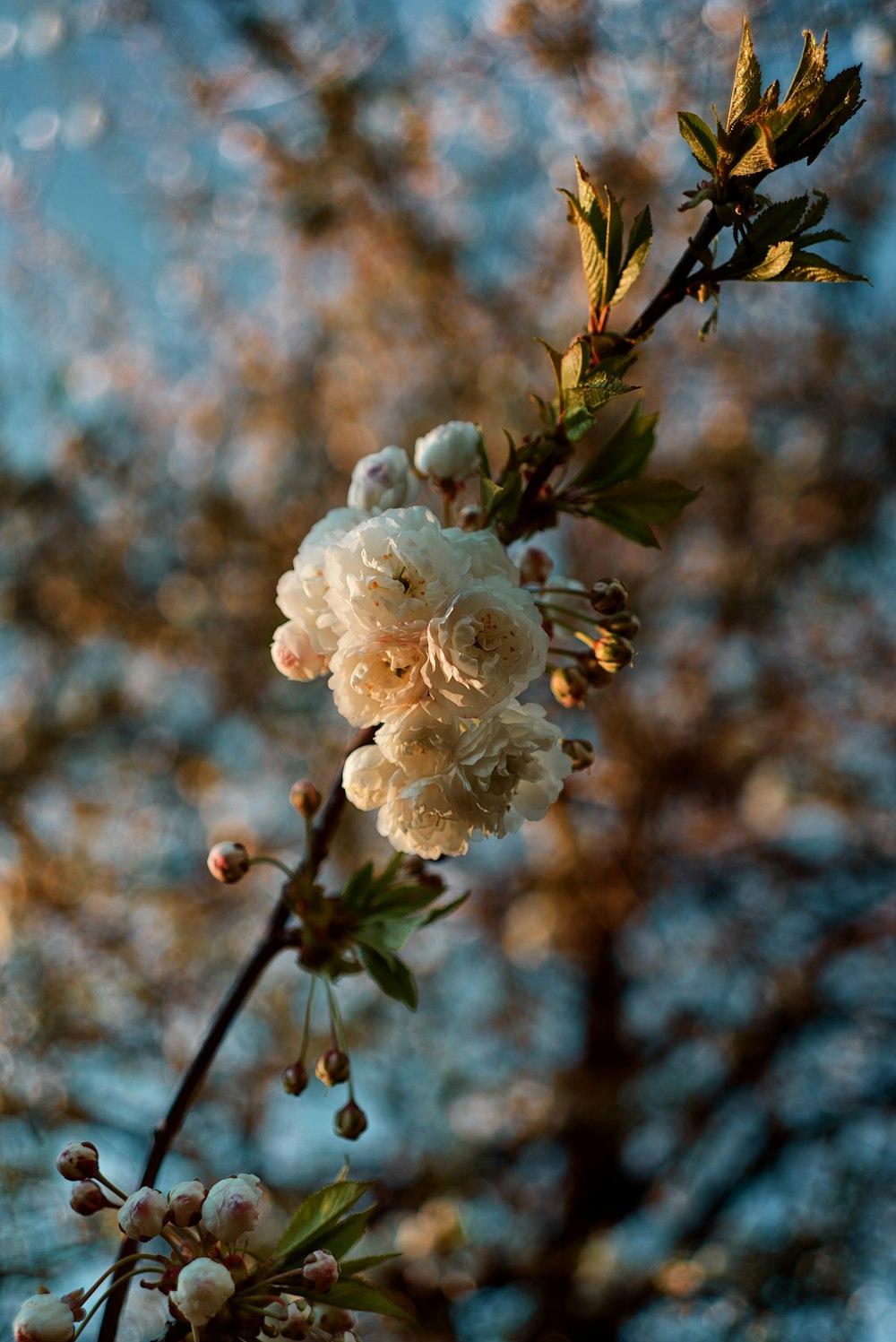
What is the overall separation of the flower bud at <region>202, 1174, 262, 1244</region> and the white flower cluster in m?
0.26

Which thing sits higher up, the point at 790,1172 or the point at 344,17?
the point at 344,17

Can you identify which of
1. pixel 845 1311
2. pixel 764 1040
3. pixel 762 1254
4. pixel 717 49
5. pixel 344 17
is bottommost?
pixel 845 1311

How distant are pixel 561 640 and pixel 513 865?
294 cm

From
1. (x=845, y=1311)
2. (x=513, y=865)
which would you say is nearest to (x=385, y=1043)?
(x=513, y=865)

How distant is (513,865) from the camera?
12.5ft

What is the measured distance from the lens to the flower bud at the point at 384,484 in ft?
2.77

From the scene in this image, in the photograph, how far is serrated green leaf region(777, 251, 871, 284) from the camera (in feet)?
2.18

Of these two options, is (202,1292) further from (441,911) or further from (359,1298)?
(441,911)

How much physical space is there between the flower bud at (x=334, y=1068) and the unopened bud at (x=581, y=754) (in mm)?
315

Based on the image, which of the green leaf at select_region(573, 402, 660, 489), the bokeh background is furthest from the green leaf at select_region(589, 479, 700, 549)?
the bokeh background

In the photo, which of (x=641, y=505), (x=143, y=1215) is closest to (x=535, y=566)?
(x=641, y=505)

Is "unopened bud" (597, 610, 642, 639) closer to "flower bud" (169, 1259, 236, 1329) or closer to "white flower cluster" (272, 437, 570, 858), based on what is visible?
"white flower cluster" (272, 437, 570, 858)

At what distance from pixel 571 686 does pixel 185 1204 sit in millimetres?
459

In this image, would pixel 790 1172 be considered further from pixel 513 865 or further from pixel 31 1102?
pixel 31 1102
